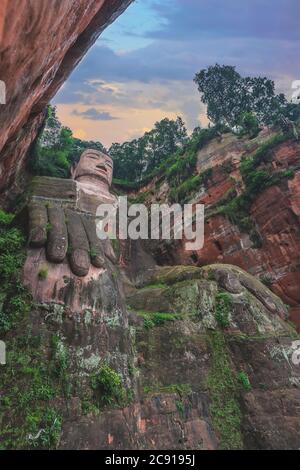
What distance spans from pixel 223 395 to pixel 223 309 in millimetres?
3038

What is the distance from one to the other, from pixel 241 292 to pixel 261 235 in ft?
19.0

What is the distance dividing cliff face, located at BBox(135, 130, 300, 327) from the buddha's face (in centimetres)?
589

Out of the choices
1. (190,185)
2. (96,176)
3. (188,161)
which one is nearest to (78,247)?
(96,176)

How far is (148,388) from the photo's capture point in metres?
10.2

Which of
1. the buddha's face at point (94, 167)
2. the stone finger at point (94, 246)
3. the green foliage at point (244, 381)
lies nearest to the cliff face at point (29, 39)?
the stone finger at point (94, 246)

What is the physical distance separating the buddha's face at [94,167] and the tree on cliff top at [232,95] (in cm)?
1454

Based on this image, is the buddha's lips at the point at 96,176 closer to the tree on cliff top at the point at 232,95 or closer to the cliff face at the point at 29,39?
the cliff face at the point at 29,39

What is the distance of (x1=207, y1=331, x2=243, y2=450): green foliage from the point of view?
33.1ft

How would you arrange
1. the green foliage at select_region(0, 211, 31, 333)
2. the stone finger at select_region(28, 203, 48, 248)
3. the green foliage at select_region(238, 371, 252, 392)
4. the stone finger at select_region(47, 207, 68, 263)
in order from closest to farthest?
the green foliage at select_region(0, 211, 31, 333) < the stone finger at select_region(47, 207, 68, 263) < the stone finger at select_region(28, 203, 48, 248) < the green foliage at select_region(238, 371, 252, 392)

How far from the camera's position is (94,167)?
1969 centimetres

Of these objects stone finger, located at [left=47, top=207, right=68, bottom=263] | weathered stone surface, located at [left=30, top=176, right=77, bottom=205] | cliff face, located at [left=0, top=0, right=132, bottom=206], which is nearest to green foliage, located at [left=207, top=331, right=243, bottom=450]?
stone finger, located at [left=47, top=207, right=68, bottom=263]

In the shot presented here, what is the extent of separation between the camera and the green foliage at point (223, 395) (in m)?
10.1

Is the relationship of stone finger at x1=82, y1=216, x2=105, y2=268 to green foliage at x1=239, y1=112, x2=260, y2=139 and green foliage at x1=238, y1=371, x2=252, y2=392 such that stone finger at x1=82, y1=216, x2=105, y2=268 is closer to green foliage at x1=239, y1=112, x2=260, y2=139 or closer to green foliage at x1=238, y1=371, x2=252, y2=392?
green foliage at x1=238, y1=371, x2=252, y2=392

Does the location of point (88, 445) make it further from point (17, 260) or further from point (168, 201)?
point (168, 201)
